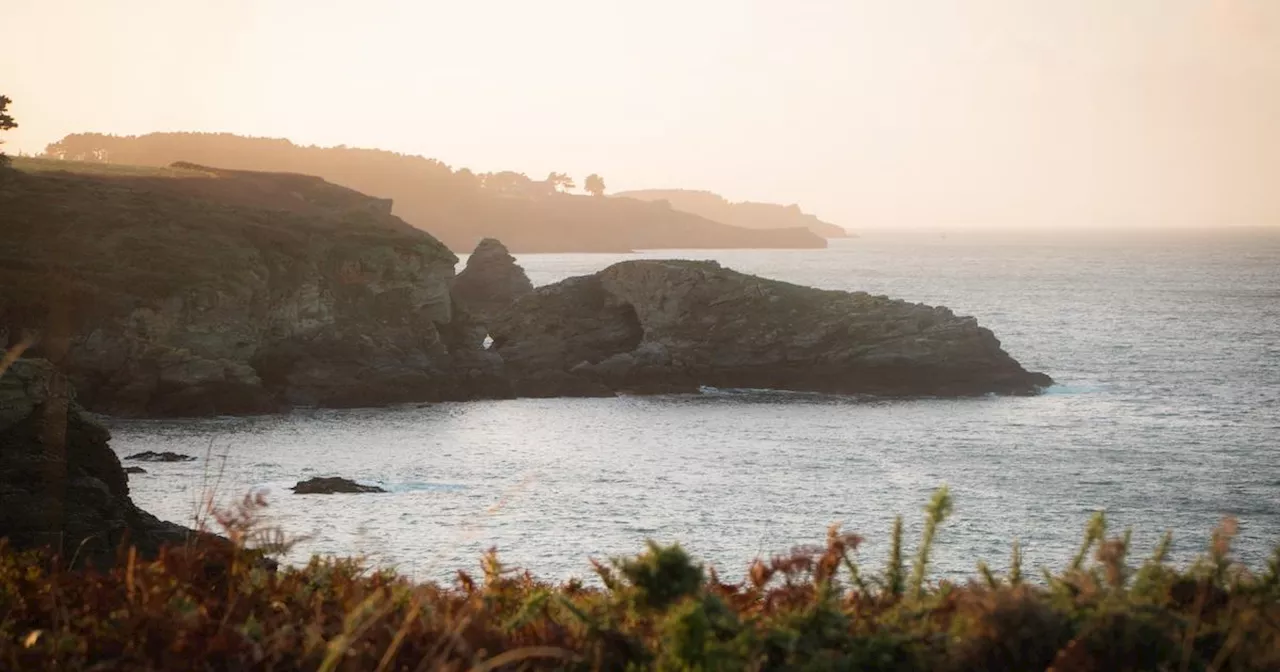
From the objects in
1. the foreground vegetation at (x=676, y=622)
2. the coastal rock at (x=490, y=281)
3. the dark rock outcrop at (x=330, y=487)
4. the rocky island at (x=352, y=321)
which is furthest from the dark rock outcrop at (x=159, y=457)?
the coastal rock at (x=490, y=281)

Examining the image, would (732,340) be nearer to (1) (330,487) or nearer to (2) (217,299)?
(2) (217,299)

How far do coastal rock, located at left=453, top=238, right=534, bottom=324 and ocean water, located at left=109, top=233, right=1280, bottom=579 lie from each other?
43.6m

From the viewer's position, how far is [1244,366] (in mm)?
113875

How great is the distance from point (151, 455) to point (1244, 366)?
89.1m

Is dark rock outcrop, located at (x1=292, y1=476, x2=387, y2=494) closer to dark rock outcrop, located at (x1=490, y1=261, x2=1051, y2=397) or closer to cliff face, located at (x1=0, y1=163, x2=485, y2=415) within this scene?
cliff face, located at (x1=0, y1=163, x2=485, y2=415)

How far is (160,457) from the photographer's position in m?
63.1

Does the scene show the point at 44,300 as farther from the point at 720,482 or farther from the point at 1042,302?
the point at 1042,302

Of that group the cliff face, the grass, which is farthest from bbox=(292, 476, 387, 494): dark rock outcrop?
the grass

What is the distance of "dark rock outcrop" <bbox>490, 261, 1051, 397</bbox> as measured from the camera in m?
100

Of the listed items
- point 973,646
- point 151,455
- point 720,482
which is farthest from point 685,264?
point 973,646

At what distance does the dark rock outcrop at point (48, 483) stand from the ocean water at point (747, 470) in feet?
10.1

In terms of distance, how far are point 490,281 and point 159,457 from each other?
7773 centimetres

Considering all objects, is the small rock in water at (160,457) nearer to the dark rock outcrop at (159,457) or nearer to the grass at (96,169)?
the dark rock outcrop at (159,457)

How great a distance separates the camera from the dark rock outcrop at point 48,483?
29797 millimetres
